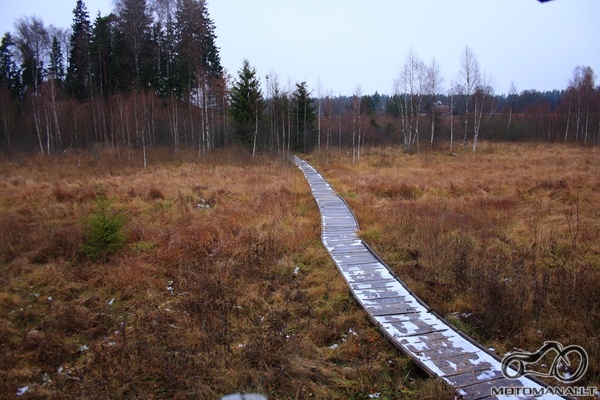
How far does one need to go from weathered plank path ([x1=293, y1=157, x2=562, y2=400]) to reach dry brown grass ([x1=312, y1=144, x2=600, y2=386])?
1.61 feet

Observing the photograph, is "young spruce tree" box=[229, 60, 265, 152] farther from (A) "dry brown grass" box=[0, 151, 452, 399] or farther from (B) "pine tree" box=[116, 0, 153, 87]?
(A) "dry brown grass" box=[0, 151, 452, 399]

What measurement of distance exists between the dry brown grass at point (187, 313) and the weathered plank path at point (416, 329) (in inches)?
9.0

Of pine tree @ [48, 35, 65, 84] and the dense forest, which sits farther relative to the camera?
pine tree @ [48, 35, 65, 84]

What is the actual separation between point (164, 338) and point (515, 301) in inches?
234

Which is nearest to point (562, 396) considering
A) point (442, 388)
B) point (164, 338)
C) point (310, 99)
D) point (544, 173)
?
point (442, 388)

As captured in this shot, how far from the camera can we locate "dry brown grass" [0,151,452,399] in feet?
15.1

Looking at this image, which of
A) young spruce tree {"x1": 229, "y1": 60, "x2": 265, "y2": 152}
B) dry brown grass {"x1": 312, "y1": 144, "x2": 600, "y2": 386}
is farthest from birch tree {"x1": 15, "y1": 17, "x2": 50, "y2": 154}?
dry brown grass {"x1": 312, "y1": 144, "x2": 600, "y2": 386}

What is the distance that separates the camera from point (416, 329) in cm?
542

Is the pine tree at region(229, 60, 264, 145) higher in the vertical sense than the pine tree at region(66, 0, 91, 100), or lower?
lower

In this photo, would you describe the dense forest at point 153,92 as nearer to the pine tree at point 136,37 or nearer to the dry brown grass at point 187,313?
the pine tree at point 136,37

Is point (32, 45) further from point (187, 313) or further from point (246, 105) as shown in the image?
point (187, 313)

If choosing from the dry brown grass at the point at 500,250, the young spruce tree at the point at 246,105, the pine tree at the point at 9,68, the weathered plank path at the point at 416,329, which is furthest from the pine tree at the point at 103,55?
the weathered plank path at the point at 416,329
